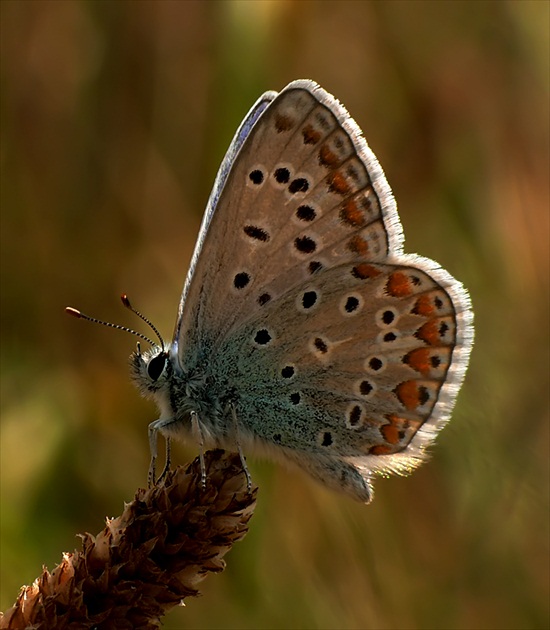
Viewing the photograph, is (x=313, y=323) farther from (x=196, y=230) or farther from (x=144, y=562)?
(x=196, y=230)

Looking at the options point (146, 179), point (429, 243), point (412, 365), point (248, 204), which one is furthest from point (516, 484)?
point (146, 179)

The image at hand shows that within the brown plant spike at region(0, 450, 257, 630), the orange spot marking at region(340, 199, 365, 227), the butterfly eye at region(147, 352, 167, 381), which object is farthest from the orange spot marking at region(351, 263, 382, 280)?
Result: the brown plant spike at region(0, 450, 257, 630)

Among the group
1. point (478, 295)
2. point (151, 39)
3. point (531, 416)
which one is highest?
point (151, 39)

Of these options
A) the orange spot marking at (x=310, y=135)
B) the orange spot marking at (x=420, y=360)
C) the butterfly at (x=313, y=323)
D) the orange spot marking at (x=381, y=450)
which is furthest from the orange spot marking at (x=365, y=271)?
the orange spot marking at (x=381, y=450)

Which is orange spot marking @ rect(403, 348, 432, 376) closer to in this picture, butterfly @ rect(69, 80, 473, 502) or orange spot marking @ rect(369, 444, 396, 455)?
butterfly @ rect(69, 80, 473, 502)

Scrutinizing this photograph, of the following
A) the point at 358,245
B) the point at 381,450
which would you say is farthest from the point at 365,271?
the point at 381,450

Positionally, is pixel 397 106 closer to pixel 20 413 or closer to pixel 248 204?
pixel 248 204
